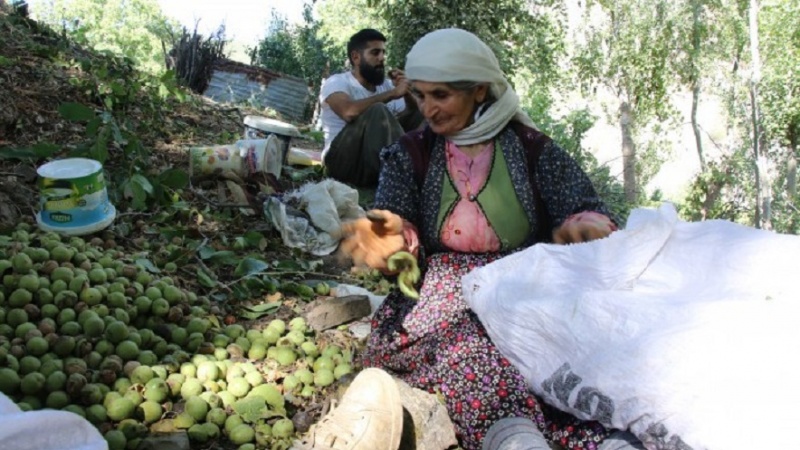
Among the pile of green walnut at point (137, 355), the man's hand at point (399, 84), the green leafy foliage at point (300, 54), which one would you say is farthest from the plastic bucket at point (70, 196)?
the green leafy foliage at point (300, 54)

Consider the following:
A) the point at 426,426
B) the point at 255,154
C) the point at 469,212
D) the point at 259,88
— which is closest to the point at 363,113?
the point at 255,154

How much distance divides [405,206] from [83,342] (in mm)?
1043

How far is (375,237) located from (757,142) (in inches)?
731

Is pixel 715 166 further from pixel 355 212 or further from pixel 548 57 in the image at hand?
pixel 355 212

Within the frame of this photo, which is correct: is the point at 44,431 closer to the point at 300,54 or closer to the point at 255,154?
the point at 255,154

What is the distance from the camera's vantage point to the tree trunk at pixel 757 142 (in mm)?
16141

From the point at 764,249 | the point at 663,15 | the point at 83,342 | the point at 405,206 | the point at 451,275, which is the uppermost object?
the point at 663,15

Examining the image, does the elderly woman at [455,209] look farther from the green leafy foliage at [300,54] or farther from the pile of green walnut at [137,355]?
the green leafy foliage at [300,54]

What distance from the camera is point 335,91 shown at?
4484 millimetres

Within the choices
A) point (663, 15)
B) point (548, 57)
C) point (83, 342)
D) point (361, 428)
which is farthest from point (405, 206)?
point (663, 15)

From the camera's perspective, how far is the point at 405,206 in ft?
6.82

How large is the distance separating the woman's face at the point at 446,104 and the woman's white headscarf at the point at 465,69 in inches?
0.9

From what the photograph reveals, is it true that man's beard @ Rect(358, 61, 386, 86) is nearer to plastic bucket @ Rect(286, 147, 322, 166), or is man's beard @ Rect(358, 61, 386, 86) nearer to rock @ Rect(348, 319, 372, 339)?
plastic bucket @ Rect(286, 147, 322, 166)

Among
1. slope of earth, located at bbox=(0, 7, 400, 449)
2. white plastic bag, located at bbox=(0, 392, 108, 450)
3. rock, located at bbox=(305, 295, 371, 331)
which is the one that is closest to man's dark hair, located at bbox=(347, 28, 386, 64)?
slope of earth, located at bbox=(0, 7, 400, 449)
